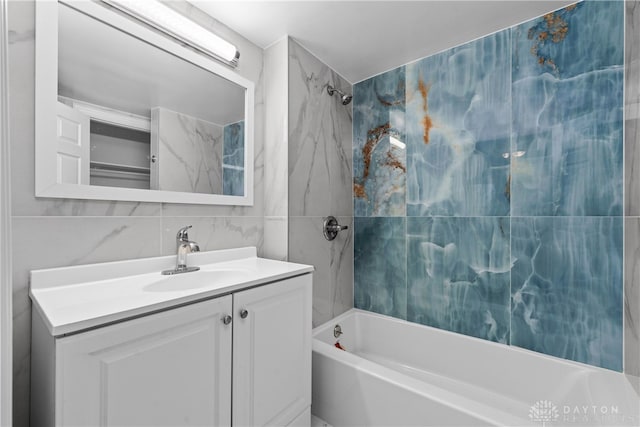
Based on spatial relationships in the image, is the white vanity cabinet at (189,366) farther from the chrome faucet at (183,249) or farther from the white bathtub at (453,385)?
Result: the chrome faucet at (183,249)

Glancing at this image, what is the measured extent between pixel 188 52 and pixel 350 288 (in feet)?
6.14

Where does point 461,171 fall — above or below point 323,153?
below

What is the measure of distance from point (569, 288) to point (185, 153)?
82.4 inches

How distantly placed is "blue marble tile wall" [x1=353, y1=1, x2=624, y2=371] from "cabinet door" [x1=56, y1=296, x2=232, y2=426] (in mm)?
1411

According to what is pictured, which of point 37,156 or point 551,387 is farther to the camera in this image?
point 551,387

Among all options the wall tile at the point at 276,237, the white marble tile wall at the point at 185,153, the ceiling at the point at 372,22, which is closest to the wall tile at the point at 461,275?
the wall tile at the point at 276,237

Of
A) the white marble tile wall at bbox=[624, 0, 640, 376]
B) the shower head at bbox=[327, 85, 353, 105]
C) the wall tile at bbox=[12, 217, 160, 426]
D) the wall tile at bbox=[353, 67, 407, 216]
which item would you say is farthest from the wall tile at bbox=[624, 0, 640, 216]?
the wall tile at bbox=[12, 217, 160, 426]

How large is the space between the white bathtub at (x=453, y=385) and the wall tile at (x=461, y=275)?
0.31 ft

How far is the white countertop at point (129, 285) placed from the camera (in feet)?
2.36

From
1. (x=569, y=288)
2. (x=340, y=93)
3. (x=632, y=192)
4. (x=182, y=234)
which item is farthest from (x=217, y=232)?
(x=632, y=192)

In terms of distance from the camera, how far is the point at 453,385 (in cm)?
172

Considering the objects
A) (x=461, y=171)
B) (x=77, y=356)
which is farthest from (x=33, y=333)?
(x=461, y=171)

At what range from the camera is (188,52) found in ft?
4.58

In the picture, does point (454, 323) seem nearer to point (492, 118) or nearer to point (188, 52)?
point (492, 118)
